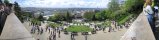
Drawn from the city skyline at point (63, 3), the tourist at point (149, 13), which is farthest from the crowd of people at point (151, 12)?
the city skyline at point (63, 3)

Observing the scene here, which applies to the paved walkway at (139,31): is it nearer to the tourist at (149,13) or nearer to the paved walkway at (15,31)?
the tourist at (149,13)

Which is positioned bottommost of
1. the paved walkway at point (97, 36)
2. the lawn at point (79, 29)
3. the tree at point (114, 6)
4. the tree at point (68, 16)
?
the paved walkway at point (97, 36)

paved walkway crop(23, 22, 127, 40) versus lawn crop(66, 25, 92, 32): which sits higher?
lawn crop(66, 25, 92, 32)

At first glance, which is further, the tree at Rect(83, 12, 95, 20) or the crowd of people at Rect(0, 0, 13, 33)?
the crowd of people at Rect(0, 0, 13, 33)

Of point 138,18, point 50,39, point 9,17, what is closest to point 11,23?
point 9,17

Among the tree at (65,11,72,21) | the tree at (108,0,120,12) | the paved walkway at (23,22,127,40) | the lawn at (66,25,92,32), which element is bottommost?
the paved walkway at (23,22,127,40)

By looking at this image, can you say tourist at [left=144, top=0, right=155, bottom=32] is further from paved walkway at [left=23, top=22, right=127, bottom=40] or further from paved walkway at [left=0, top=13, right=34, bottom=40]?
paved walkway at [left=0, top=13, right=34, bottom=40]

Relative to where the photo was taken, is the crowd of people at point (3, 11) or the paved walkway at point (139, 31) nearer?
the paved walkway at point (139, 31)

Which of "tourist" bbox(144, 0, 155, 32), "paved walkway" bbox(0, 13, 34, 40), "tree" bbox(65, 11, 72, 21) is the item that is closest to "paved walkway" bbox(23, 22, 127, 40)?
"paved walkway" bbox(0, 13, 34, 40)

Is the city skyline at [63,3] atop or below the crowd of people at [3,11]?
atop
